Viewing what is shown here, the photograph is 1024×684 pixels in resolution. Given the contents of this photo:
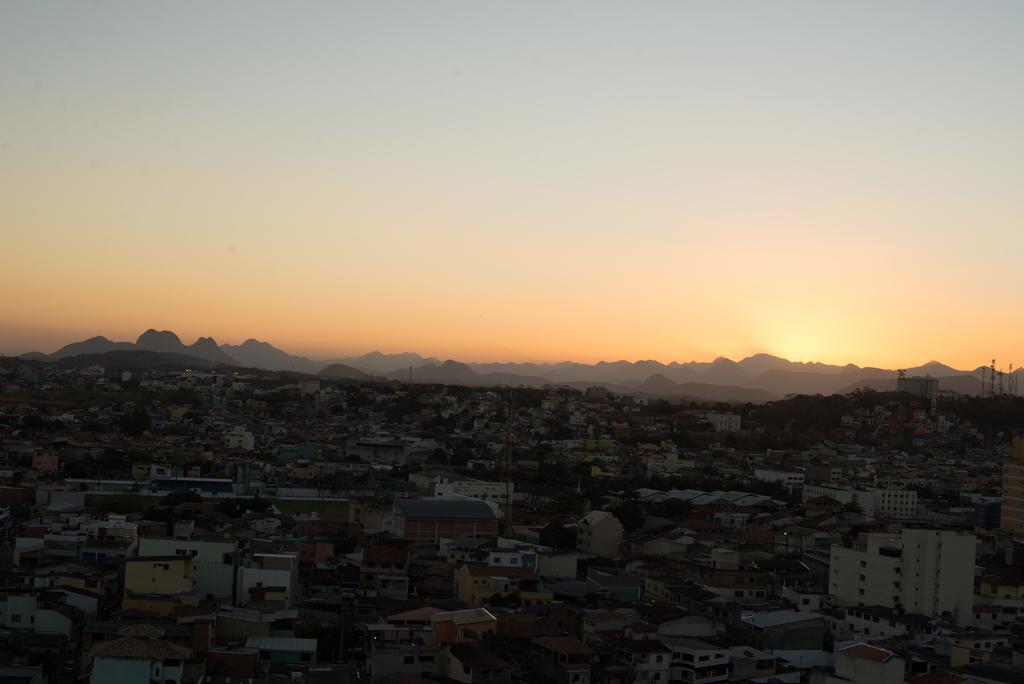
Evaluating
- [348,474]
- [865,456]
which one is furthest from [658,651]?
[865,456]

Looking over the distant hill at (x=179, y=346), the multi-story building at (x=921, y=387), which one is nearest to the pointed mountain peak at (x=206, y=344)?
the distant hill at (x=179, y=346)

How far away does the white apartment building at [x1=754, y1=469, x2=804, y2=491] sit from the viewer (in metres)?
22.7

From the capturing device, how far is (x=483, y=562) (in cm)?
1144

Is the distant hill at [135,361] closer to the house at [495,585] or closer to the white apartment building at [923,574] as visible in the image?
the house at [495,585]

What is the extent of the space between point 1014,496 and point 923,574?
8424mm

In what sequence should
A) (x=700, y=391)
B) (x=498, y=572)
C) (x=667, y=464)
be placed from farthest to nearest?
(x=700, y=391), (x=667, y=464), (x=498, y=572)

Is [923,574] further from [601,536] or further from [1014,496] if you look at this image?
[1014,496]

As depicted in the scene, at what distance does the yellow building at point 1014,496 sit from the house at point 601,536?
7.65m

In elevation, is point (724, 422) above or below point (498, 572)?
above

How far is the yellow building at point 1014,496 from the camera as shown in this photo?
1781cm

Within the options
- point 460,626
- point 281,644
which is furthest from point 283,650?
point 460,626

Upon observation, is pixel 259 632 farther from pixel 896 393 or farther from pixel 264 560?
pixel 896 393

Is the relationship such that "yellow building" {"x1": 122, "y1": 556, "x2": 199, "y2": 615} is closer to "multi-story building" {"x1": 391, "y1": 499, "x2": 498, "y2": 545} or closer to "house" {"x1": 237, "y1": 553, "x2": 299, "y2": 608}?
"house" {"x1": 237, "y1": 553, "x2": 299, "y2": 608}

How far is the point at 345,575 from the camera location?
439 inches
